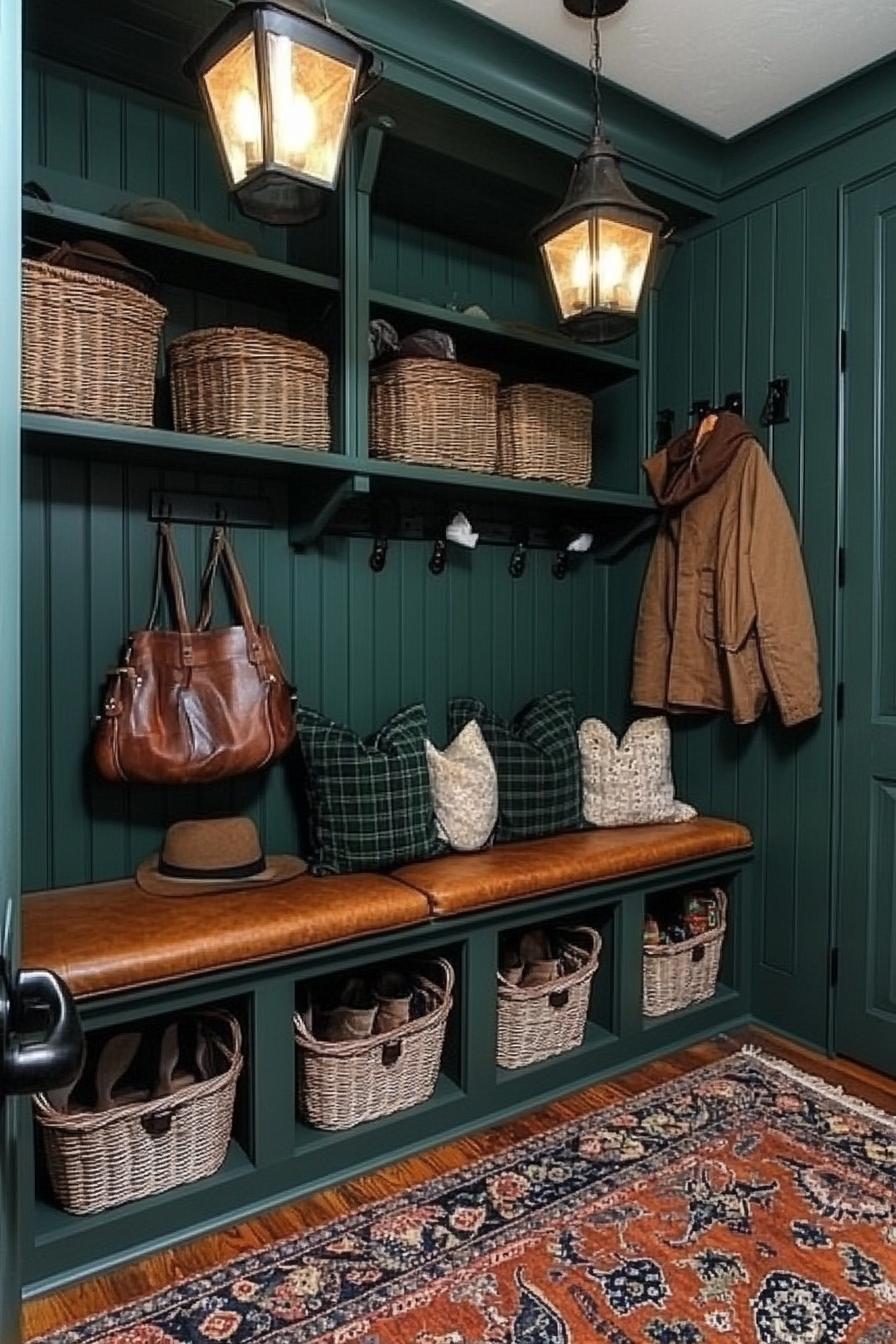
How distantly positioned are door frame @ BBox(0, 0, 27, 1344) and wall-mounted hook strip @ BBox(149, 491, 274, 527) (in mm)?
1484

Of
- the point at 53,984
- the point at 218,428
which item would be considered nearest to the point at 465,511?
the point at 218,428

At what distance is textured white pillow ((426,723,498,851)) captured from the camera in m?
2.41

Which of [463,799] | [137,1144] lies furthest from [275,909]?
[463,799]

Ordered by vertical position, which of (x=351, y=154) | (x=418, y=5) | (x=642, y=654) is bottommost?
(x=642, y=654)

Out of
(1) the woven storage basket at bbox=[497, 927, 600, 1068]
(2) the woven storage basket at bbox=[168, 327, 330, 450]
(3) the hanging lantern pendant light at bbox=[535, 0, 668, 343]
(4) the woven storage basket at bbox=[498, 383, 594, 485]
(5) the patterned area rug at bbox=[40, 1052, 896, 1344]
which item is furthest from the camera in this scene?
(4) the woven storage basket at bbox=[498, 383, 594, 485]

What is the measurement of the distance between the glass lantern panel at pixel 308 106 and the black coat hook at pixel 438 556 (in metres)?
1.32

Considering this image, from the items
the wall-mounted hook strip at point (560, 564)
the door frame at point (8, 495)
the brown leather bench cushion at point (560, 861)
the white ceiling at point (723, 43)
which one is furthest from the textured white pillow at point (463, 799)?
the white ceiling at point (723, 43)

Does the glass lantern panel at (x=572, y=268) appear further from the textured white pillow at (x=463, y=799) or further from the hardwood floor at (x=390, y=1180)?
the hardwood floor at (x=390, y=1180)

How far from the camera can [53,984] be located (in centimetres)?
71

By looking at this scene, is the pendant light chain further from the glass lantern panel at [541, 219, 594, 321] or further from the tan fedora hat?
the tan fedora hat

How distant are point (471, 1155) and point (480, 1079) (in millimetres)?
180

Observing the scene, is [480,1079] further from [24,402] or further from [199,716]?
[24,402]

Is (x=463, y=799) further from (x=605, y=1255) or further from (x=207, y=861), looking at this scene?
(x=605, y=1255)

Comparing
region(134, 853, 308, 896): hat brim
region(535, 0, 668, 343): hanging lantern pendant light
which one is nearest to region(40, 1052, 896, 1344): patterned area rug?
region(134, 853, 308, 896): hat brim
